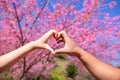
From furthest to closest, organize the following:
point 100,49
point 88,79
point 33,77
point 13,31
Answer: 1. point 88,79
2. point 33,77
3. point 100,49
4. point 13,31

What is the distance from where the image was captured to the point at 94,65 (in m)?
1.98

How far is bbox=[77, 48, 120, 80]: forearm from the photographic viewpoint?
6.19ft

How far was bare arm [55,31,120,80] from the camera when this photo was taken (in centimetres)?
190

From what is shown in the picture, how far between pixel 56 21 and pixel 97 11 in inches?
57.3

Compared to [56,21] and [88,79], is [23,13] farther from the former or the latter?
[88,79]

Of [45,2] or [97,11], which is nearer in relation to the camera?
[45,2]

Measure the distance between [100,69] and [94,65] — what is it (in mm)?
58

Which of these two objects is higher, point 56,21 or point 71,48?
point 56,21

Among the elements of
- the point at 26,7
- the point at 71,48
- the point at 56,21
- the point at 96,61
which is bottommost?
the point at 96,61

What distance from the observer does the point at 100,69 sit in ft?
6.39

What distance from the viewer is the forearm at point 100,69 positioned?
1886 mm

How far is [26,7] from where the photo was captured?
8398 mm

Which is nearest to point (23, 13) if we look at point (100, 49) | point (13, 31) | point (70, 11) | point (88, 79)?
point (13, 31)

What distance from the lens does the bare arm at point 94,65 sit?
74.6 inches
